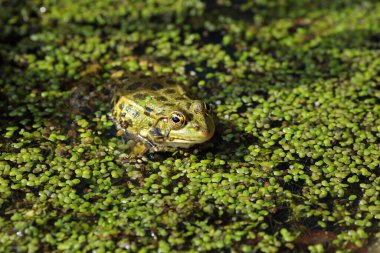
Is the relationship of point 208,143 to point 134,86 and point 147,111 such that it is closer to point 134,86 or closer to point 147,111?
point 147,111

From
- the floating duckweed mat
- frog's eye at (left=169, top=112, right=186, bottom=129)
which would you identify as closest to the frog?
frog's eye at (left=169, top=112, right=186, bottom=129)

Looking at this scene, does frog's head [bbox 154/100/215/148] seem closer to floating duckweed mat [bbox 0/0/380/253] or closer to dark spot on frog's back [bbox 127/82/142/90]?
floating duckweed mat [bbox 0/0/380/253]

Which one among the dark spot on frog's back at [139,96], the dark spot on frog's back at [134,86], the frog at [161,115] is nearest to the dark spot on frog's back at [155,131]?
the frog at [161,115]

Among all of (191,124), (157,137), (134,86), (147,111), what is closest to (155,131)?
(157,137)

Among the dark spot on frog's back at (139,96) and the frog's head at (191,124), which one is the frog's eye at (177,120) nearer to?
the frog's head at (191,124)

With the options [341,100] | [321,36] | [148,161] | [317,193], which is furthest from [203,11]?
[317,193]

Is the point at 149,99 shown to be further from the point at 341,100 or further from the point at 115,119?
the point at 341,100

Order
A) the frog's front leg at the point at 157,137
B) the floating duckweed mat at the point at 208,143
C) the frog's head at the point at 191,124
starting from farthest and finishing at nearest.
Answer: the frog's front leg at the point at 157,137 < the frog's head at the point at 191,124 < the floating duckweed mat at the point at 208,143
